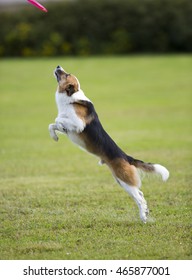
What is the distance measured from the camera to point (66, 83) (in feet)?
27.2

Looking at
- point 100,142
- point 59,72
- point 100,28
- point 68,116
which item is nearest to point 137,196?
point 100,142

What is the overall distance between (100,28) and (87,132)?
114ft

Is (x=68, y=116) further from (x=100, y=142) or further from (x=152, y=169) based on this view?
(x=152, y=169)

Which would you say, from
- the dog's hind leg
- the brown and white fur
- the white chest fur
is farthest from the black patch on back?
the dog's hind leg

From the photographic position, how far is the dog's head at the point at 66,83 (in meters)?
8.27

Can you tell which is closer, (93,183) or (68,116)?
(68,116)

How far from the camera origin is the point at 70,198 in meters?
10.2

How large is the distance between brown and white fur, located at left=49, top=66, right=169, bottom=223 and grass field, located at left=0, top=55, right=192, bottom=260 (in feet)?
2.25

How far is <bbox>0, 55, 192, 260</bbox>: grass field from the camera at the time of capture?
7.61m

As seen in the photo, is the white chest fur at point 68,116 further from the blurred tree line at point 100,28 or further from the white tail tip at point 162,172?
the blurred tree line at point 100,28

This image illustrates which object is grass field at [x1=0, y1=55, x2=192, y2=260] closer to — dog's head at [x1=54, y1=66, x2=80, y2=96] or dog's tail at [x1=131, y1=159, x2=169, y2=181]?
dog's tail at [x1=131, y1=159, x2=169, y2=181]

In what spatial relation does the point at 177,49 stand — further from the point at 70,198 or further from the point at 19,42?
the point at 70,198

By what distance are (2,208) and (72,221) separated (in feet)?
4.60
